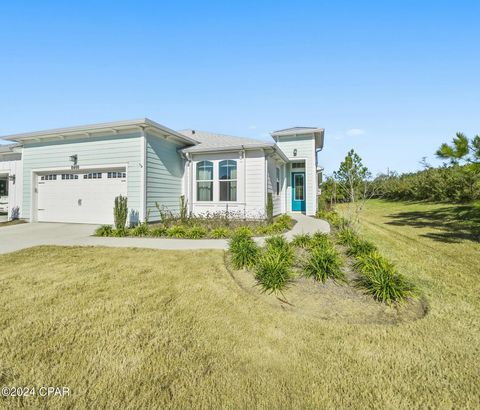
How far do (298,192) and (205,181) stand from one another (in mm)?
7030

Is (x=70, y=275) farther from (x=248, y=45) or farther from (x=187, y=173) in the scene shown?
(x=248, y=45)

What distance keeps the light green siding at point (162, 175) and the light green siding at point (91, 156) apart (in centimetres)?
42

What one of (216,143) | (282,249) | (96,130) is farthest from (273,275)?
(96,130)

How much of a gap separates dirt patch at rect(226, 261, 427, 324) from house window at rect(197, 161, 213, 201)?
822 cm

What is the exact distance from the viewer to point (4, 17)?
24.9ft

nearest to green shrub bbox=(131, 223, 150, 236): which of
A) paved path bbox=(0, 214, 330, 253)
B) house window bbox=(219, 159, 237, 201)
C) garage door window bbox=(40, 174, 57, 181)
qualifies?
paved path bbox=(0, 214, 330, 253)

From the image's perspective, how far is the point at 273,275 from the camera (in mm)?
4160

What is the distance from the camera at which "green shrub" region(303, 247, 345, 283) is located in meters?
4.35

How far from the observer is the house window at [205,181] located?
39.9ft

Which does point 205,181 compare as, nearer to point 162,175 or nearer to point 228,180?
point 228,180

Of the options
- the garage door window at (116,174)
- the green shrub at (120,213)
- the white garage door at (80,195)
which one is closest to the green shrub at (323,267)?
the green shrub at (120,213)

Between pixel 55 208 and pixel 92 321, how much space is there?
1141 centimetres

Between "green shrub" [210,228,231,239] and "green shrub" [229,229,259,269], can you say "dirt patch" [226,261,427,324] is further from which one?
"green shrub" [210,228,231,239]

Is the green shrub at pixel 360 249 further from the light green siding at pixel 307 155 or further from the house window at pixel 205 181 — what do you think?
the light green siding at pixel 307 155
